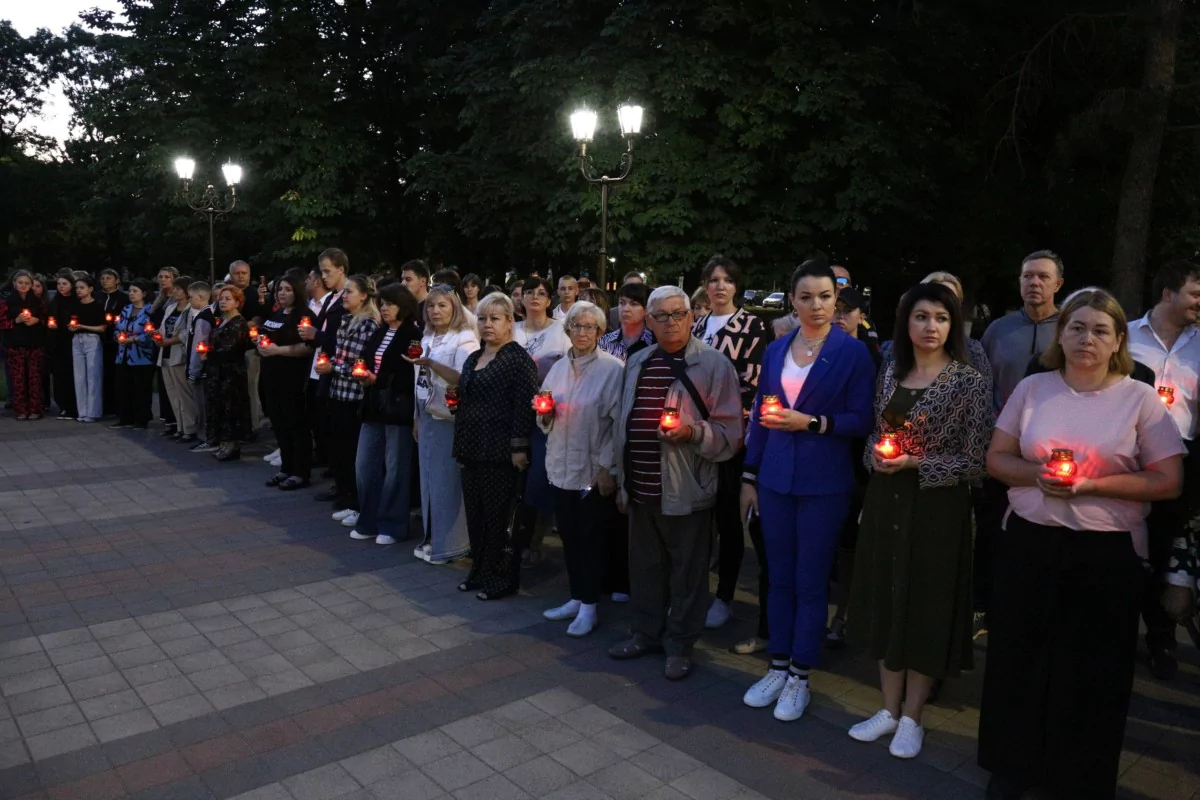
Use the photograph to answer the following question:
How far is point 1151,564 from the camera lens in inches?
188

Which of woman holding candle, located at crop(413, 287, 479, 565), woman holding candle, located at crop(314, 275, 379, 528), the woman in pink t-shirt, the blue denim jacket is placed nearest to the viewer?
the woman in pink t-shirt

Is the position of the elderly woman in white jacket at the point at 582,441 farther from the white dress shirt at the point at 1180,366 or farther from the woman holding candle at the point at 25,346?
the woman holding candle at the point at 25,346

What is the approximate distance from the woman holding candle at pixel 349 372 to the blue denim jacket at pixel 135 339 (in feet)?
18.3

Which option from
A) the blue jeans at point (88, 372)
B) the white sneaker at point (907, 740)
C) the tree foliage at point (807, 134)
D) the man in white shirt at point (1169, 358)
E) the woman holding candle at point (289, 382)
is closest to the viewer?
the white sneaker at point (907, 740)

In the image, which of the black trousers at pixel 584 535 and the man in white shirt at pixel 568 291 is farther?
the man in white shirt at pixel 568 291

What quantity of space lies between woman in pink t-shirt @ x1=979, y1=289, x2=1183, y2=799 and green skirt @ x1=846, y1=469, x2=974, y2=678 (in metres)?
0.30

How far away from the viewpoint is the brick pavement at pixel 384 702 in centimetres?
400

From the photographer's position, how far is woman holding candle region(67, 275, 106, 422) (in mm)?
13406

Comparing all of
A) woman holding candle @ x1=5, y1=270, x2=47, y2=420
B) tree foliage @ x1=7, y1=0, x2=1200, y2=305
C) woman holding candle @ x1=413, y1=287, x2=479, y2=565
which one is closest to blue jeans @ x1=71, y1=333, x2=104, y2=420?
woman holding candle @ x1=5, y1=270, x2=47, y2=420

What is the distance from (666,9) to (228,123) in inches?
502

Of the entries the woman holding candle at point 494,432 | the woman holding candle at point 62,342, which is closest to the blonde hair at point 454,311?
the woman holding candle at point 494,432

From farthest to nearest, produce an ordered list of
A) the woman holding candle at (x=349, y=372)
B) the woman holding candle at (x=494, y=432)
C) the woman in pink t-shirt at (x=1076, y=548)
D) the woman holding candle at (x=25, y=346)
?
the woman holding candle at (x=25, y=346) < the woman holding candle at (x=349, y=372) < the woman holding candle at (x=494, y=432) < the woman in pink t-shirt at (x=1076, y=548)

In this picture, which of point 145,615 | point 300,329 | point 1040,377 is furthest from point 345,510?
point 1040,377

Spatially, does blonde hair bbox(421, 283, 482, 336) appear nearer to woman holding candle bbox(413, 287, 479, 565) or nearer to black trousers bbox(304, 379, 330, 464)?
woman holding candle bbox(413, 287, 479, 565)
